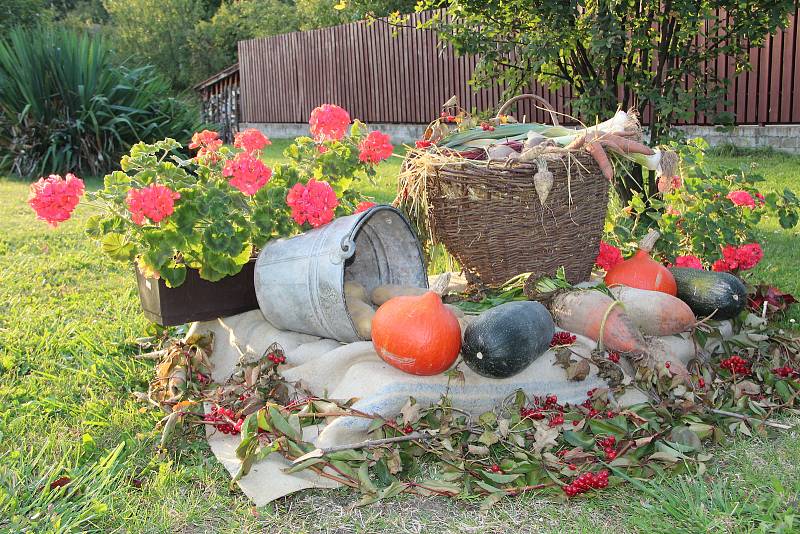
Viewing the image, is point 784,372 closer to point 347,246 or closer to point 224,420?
point 347,246

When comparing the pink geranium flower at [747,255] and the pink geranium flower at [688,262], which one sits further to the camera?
the pink geranium flower at [688,262]

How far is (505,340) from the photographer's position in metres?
2.73

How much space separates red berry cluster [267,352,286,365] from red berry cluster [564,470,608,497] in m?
1.28

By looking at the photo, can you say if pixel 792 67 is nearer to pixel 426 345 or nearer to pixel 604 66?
pixel 604 66

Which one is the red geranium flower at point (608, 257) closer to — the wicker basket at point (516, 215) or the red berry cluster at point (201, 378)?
the wicker basket at point (516, 215)

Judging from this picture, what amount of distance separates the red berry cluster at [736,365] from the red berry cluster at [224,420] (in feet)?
6.29

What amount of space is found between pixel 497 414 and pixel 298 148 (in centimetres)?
177

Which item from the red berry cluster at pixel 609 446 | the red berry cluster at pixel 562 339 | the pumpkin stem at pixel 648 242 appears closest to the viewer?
the red berry cluster at pixel 609 446

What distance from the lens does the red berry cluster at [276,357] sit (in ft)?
10.2

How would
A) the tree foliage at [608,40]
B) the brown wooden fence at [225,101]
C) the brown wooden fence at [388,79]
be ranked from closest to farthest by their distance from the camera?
the tree foliage at [608,40] < the brown wooden fence at [388,79] < the brown wooden fence at [225,101]

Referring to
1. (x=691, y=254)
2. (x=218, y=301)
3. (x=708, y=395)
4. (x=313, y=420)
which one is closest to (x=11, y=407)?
(x=218, y=301)

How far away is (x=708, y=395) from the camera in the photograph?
2.88m

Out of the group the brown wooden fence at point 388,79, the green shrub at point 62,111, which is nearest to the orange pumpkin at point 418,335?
the brown wooden fence at point 388,79

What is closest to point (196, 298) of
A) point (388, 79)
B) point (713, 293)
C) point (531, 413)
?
point (531, 413)
